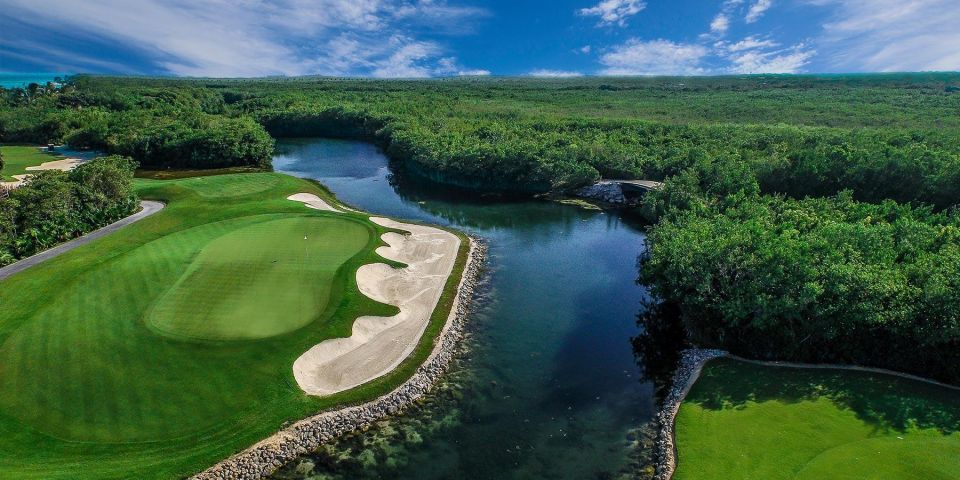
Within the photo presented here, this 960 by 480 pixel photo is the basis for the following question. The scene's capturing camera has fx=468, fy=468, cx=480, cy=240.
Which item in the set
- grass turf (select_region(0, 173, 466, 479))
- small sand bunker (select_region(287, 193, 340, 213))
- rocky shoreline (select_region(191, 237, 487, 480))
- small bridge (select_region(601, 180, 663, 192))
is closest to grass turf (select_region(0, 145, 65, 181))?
small sand bunker (select_region(287, 193, 340, 213))

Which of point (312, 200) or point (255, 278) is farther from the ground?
point (312, 200)

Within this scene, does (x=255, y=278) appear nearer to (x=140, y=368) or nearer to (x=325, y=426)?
(x=140, y=368)

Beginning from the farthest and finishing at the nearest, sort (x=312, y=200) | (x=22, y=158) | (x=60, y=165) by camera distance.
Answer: (x=22, y=158), (x=60, y=165), (x=312, y=200)

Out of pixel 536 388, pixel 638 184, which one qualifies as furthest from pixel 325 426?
pixel 638 184

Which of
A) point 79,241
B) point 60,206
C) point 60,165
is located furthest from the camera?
point 60,165

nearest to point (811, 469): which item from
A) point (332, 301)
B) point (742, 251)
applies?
point (742, 251)

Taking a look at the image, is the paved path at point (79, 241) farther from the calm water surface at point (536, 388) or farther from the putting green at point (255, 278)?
the calm water surface at point (536, 388)

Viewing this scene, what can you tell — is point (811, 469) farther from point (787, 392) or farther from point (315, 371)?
point (315, 371)
